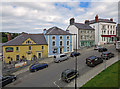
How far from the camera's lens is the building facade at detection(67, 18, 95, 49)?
3945 centimetres

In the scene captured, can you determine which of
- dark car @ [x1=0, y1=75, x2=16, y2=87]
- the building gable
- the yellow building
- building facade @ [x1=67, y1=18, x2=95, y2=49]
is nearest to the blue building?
the yellow building

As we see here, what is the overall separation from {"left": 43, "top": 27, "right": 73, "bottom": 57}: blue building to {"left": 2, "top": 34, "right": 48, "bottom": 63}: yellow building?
6.03 ft

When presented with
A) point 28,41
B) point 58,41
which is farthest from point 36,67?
point 58,41

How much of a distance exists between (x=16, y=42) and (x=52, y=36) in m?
11.9

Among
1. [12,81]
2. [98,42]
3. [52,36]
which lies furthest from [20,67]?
[98,42]

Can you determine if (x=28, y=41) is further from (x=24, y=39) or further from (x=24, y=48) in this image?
(x=24, y=48)

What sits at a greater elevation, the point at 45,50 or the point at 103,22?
the point at 103,22

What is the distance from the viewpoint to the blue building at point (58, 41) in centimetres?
3046

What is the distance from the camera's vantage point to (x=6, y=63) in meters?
26.1

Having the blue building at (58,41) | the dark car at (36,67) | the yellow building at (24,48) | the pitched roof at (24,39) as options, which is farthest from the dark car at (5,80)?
the blue building at (58,41)

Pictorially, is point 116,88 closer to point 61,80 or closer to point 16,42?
point 61,80

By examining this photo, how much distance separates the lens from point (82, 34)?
40406 mm

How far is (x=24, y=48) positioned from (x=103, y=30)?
3889cm

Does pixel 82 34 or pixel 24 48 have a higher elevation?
pixel 82 34
